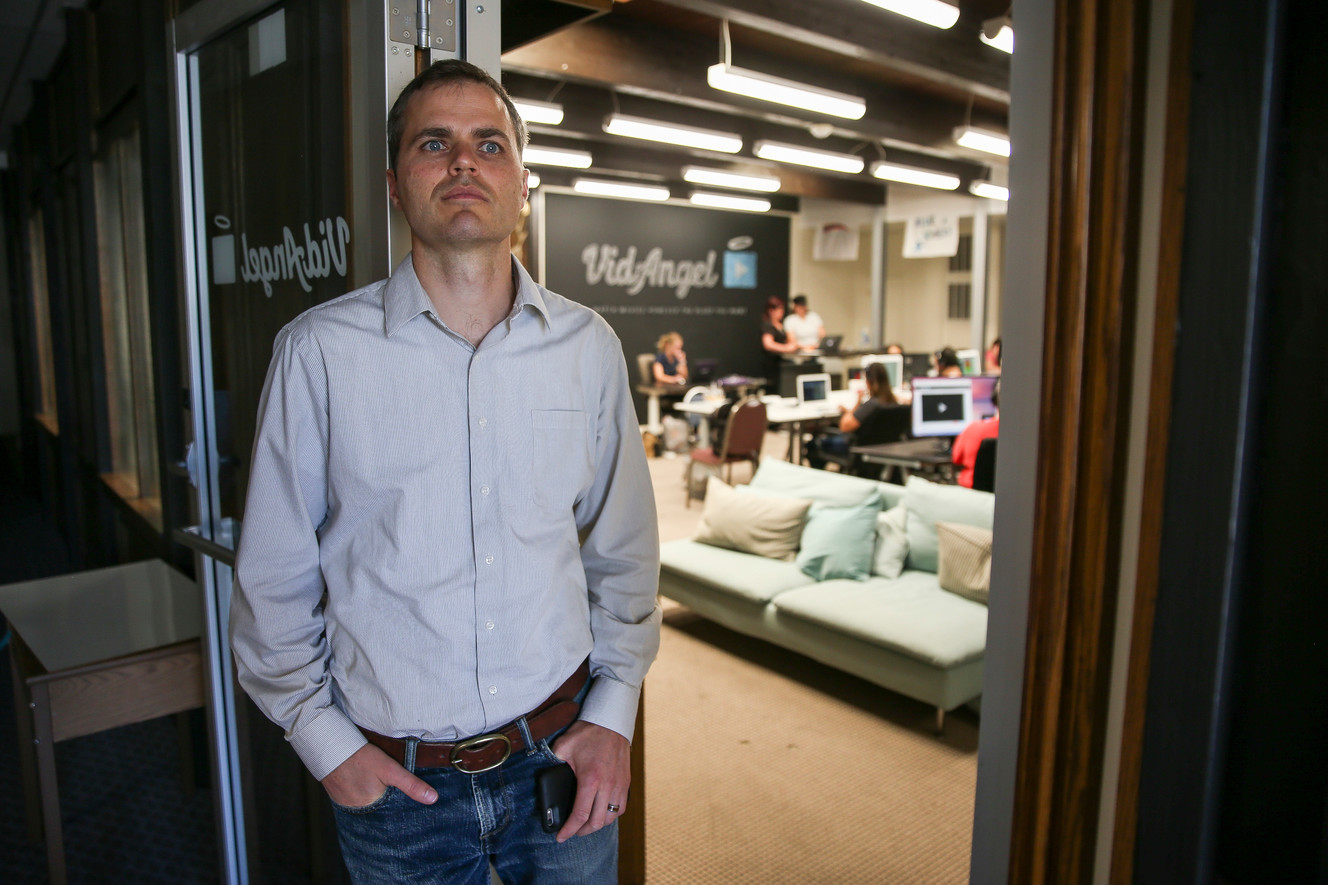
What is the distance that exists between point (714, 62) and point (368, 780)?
6599mm

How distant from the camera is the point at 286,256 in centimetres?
182

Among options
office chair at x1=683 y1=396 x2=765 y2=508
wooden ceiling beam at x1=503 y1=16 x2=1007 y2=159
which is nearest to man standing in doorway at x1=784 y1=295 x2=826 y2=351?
wooden ceiling beam at x1=503 y1=16 x2=1007 y2=159

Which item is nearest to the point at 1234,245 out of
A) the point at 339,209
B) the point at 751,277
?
the point at 339,209

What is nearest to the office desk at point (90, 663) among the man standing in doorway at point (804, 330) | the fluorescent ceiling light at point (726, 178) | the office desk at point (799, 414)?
the office desk at point (799, 414)

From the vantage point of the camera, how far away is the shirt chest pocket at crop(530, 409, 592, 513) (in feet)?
4.51

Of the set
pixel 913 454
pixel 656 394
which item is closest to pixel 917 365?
pixel 656 394

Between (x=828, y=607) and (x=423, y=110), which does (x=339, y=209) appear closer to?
(x=423, y=110)

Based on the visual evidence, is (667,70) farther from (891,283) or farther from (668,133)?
(891,283)

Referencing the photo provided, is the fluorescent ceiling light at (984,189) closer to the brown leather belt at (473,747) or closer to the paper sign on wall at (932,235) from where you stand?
the paper sign on wall at (932,235)

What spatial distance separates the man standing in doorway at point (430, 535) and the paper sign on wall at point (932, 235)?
12.3 m

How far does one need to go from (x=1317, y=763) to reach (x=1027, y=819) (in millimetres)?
316

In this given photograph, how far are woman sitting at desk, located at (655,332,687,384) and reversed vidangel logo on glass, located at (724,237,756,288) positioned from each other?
3855mm

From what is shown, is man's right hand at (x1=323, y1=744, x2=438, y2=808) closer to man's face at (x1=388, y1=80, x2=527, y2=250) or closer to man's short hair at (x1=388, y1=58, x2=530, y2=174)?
man's face at (x1=388, y1=80, x2=527, y2=250)

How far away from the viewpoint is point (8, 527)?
268 inches
